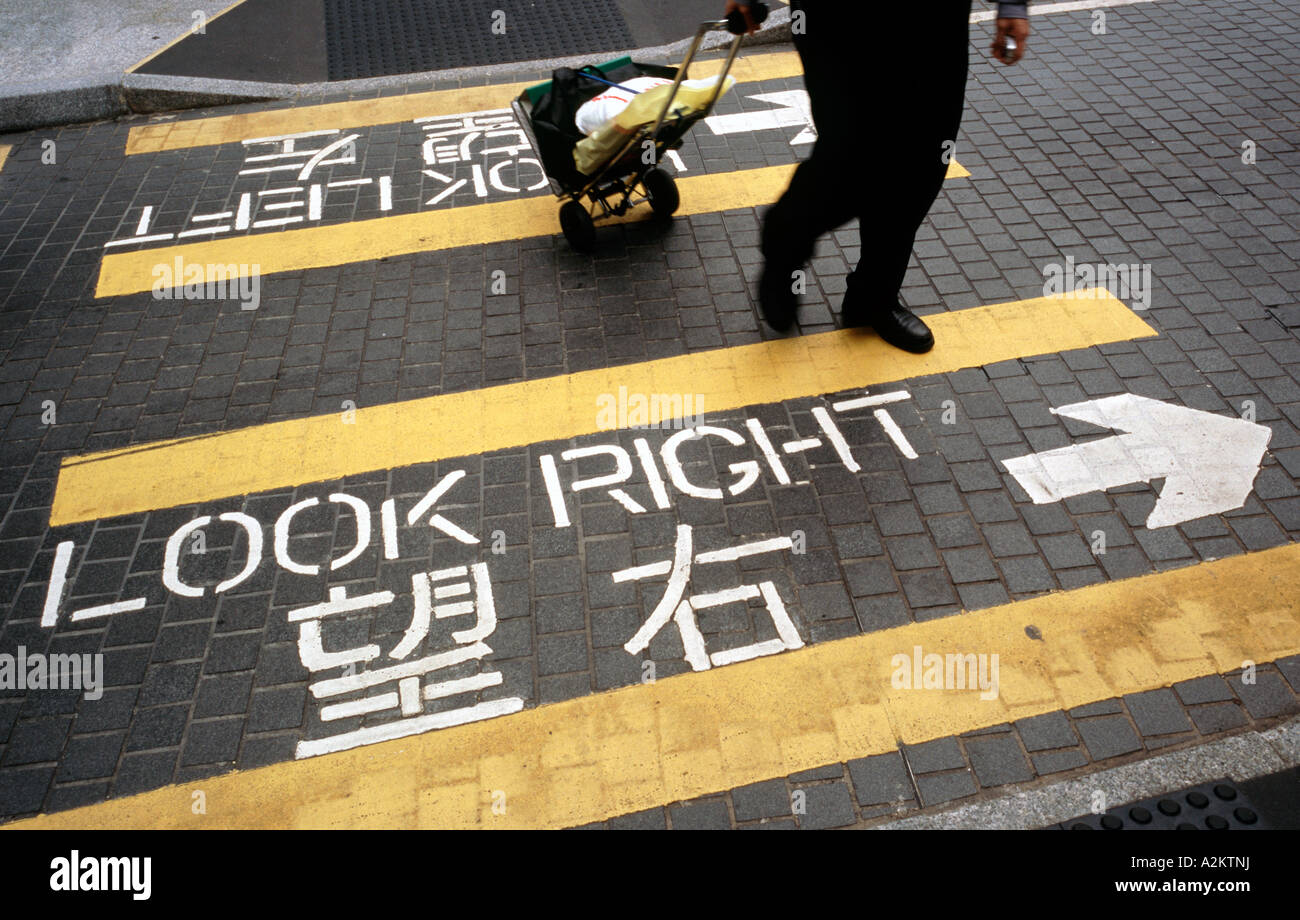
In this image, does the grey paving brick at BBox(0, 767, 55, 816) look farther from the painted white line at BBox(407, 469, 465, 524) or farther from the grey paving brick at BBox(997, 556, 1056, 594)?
the grey paving brick at BBox(997, 556, 1056, 594)

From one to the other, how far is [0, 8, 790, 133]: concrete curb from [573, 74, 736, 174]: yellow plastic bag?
9.84ft

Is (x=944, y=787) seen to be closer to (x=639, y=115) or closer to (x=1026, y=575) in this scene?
(x=1026, y=575)

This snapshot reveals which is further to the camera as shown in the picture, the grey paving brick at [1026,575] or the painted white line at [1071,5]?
the painted white line at [1071,5]

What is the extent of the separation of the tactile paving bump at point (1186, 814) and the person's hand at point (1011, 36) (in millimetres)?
2946

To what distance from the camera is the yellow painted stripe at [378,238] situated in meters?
5.74

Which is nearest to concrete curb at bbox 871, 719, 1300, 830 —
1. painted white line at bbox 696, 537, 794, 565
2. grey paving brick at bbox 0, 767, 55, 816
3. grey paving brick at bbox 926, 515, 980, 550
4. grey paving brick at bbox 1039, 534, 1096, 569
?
grey paving brick at bbox 1039, 534, 1096, 569

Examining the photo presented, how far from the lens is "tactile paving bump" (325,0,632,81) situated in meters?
7.86

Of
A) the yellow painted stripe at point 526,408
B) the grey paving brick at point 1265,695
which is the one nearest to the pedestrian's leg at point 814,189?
the yellow painted stripe at point 526,408

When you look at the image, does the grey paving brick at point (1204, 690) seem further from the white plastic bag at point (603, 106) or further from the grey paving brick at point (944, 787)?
the white plastic bag at point (603, 106)

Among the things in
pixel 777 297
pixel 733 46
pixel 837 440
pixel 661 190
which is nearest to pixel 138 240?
pixel 661 190

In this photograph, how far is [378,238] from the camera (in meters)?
5.92

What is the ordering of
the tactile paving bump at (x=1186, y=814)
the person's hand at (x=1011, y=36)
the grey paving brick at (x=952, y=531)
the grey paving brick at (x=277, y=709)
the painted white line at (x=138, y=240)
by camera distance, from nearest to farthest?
the tactile paving bump at (x=1186, y=814)
the grey paving brick at (x=277, y=709)
the person's hand at (x=1011, y=36)
the grey paving brick at (x=952, y=531)
the painted white line at (x=138, y=240)
